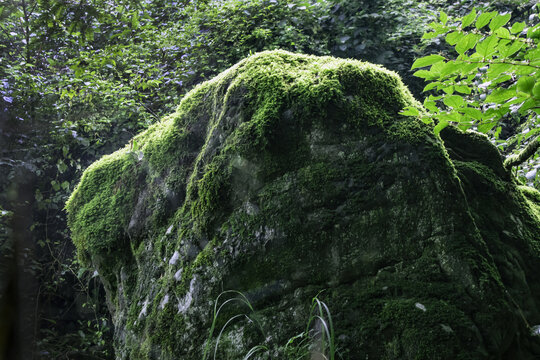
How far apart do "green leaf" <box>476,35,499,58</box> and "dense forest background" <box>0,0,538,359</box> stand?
452 cm

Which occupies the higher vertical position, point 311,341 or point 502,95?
point 502,95

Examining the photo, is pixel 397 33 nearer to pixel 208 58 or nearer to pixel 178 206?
pixel 208 58

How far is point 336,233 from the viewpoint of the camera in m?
2.31

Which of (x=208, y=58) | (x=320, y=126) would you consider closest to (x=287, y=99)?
(x=320, y=126)

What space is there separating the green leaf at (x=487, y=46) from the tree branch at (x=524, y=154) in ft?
3.64

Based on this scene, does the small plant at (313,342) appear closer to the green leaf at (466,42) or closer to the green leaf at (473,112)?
the green leaf at (473,112)

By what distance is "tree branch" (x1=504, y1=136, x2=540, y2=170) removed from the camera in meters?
2.51

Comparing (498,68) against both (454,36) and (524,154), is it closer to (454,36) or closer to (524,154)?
(454,36)

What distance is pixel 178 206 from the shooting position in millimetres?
3131

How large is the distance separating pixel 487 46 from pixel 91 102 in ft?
19.0

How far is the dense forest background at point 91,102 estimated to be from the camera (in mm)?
5699

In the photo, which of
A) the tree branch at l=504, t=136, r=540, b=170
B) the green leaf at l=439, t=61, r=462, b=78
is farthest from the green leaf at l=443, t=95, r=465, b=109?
the tree branch at l=504, t=136, r=540, b=170

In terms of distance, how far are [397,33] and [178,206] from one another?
4.68m

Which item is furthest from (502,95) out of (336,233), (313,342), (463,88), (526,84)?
(313,342)
